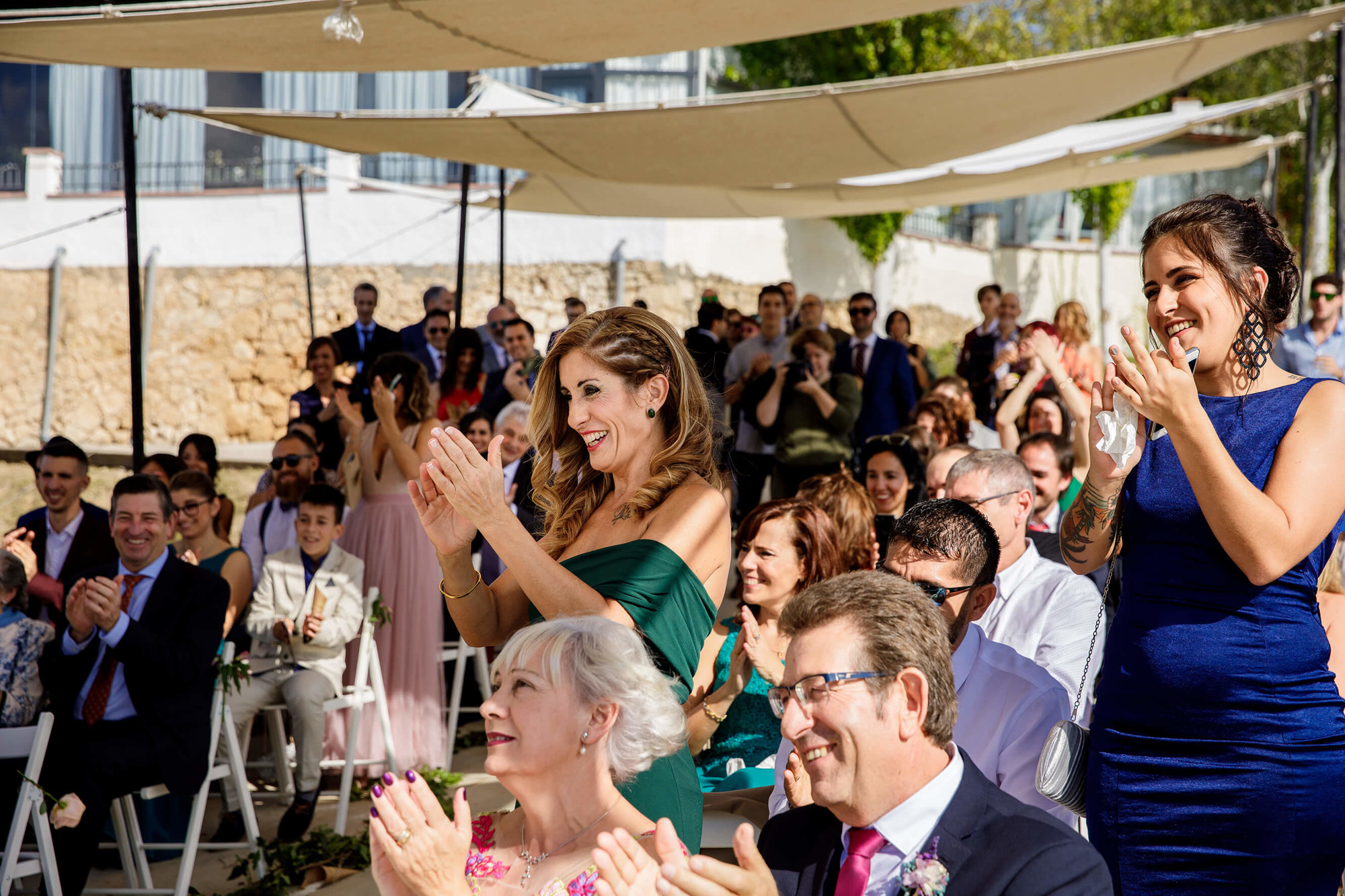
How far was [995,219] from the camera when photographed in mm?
20203

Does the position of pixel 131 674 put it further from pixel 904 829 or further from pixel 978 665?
pixel 904 829

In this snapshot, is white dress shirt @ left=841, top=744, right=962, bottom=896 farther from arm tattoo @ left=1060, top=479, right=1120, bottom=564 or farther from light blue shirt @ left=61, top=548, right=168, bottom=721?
light blue shirt @ left=61, top=548, right=168, bottom=721

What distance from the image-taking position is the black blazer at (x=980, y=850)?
142cm

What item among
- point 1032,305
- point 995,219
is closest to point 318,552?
point 995,219

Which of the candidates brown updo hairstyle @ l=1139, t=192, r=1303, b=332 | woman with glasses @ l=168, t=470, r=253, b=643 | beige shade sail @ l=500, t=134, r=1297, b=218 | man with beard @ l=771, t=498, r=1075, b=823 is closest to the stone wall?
beige shade sail @ l=500, t=134, r=1297, b=218

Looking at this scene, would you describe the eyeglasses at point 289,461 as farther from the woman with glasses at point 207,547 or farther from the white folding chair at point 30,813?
the white folding chair at point 30,813

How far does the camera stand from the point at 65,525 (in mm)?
4832

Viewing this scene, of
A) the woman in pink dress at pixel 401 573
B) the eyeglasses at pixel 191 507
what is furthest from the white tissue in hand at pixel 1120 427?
the eyeglasses at pixel 191 507

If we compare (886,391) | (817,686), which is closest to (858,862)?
(817,686)

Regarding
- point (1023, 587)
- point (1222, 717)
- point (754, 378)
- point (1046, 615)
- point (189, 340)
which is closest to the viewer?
point (1222, 717)

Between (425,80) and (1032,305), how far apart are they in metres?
11.5

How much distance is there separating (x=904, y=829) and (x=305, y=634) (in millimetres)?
3543

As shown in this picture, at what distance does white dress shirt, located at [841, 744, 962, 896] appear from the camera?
1.52 m

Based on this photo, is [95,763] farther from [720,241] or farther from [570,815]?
[720,241]
